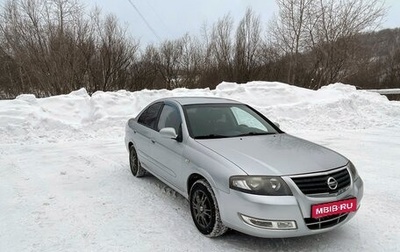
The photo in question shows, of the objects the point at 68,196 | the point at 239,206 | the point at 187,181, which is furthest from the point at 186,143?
the point at 68,196

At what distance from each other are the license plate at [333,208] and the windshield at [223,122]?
1516mm

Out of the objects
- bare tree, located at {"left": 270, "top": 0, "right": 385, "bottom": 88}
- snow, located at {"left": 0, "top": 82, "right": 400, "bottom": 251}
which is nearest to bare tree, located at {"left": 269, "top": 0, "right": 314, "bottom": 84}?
bare tree, located at {"left": 270, "top": 0, "right": 385, "bottom": 88}

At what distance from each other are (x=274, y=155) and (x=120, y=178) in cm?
312

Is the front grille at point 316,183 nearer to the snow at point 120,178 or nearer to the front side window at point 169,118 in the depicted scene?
the snow at point 120,178

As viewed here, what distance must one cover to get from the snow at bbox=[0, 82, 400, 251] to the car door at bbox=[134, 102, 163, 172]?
0.45 metres

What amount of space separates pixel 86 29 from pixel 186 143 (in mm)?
17365

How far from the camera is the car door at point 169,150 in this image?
4.05m

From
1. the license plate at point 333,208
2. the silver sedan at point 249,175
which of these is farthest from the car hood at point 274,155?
the license plate at point 333,208

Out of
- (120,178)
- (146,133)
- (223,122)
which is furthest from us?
(120,178)

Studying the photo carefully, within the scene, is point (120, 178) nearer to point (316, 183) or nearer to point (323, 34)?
point (316, 183)

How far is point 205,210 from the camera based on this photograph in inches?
138

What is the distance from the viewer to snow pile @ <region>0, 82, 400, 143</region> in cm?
968

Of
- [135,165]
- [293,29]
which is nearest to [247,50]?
[293,29]

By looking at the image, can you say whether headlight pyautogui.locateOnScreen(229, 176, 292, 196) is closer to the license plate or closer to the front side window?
the license plate
